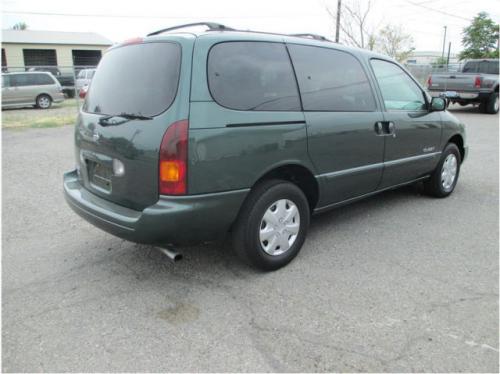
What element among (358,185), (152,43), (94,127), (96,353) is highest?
(152,43)

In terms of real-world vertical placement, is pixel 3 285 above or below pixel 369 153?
below

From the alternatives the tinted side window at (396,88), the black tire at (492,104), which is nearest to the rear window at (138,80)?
the tinted side window at (396,88)

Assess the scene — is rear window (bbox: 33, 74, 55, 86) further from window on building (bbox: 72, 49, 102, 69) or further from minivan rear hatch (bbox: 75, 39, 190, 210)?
window on building (bbox: 72, 49, 102, 69)

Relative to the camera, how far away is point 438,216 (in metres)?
4.64

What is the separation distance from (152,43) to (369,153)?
218cm

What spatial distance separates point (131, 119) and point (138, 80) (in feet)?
1.01

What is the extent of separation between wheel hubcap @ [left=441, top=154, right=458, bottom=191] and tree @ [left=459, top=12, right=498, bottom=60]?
154ft

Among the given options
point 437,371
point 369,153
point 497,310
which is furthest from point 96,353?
point 369,153

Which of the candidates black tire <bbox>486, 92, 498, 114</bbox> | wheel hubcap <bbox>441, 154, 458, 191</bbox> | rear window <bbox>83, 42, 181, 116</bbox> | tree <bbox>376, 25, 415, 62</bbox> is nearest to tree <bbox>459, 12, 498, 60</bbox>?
tree <bbox>376, 25, 415, 62</bbox>

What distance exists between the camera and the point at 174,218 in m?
2.74

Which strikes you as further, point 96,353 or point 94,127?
point 94,127

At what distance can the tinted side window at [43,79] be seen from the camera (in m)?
17.1

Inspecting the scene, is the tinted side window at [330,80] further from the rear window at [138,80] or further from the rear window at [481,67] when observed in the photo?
the rear window at [481,67]

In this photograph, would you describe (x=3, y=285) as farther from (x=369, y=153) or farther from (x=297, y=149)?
(x=369, y=153)
